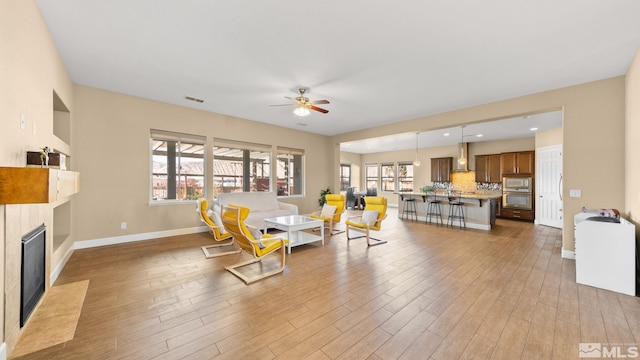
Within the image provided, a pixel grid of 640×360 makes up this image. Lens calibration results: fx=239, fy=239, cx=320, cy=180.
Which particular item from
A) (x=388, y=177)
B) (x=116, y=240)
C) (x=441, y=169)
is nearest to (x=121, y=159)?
(x=116, y=240)

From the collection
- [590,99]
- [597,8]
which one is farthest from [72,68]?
[590,99]

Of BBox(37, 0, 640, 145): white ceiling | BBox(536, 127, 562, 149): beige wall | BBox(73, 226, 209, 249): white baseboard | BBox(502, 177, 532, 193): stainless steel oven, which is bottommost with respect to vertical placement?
BBox(73, 226, 209, 249): white baseboard

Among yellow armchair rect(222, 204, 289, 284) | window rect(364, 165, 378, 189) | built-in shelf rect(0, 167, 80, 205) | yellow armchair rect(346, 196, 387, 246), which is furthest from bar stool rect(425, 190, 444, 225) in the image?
built-in shelf rect(0, 167, 80, 205)

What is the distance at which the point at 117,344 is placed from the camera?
74.8 inches

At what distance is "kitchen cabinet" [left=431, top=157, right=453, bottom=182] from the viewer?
9812 mm

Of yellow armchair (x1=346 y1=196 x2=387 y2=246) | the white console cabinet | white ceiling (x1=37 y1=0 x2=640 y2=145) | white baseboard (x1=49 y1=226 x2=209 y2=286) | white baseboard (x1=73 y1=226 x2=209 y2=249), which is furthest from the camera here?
yellow armchair (x1=346 y1=196 x2=387 y2=246)

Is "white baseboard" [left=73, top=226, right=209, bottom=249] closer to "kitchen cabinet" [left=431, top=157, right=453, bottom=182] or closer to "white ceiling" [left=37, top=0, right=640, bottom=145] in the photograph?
"white ceiling" [left=37, top=0, right=640, bottom=145]

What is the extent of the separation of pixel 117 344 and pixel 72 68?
4.11 metres

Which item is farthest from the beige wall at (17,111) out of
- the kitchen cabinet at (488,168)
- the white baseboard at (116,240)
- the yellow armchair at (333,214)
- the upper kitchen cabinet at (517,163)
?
the kitchen cabinet at (488,168)

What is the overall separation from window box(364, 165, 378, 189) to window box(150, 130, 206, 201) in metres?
9.13

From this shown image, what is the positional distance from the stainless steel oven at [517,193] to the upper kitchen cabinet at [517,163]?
0.75 ft

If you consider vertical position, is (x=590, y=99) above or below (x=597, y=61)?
below

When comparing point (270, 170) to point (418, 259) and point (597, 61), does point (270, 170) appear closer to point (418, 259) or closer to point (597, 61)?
point (418, 259)

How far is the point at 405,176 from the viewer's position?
1172 cm
